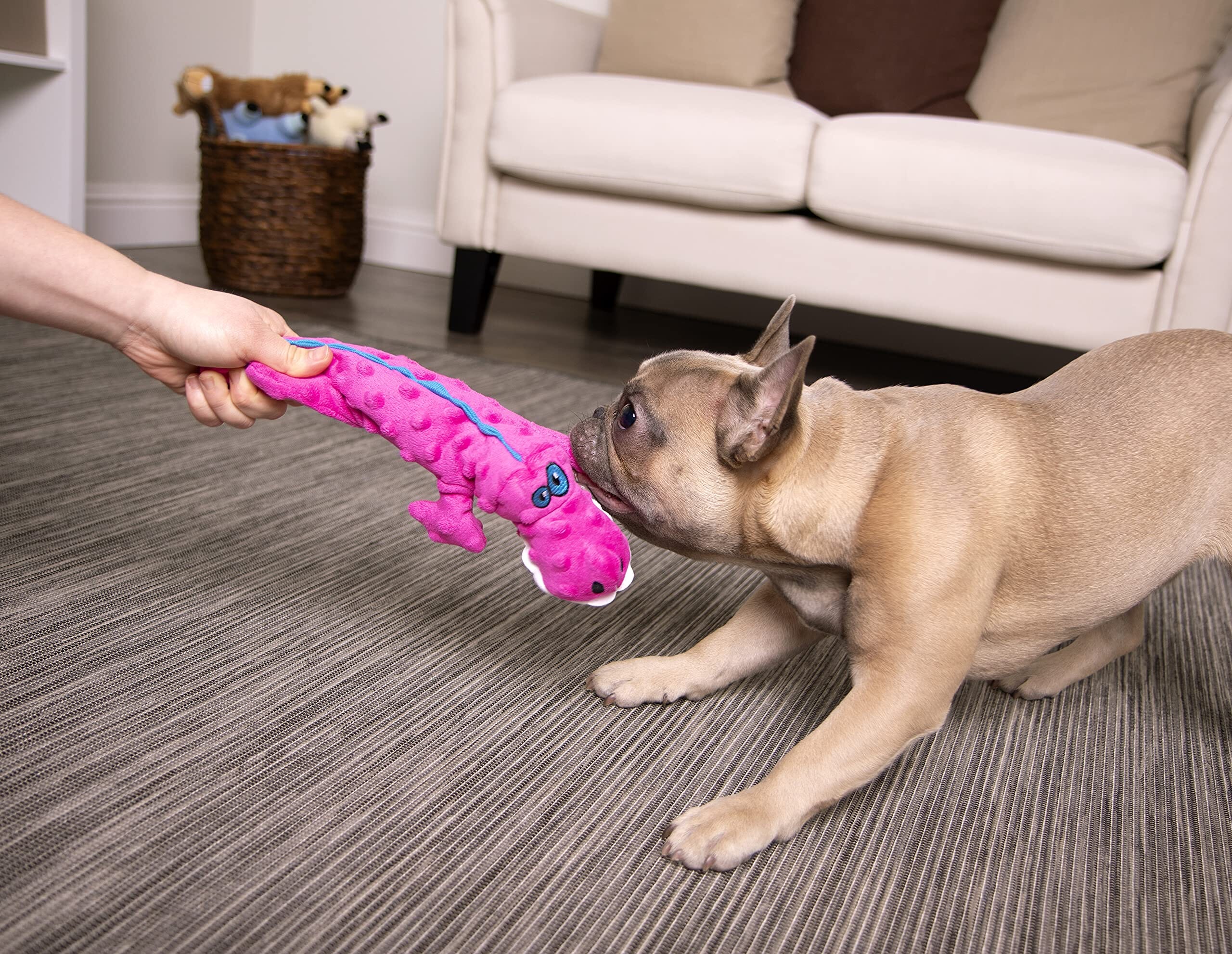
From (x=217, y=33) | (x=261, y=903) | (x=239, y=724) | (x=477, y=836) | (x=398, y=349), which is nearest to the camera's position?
(x=261, y=903)

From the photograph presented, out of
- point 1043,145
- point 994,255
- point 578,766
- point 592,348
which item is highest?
point 1043,145

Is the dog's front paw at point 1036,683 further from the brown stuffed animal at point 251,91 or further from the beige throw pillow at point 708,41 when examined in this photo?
the brown stuffed animal at point 251,91

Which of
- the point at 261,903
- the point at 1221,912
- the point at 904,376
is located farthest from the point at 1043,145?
the point at 261,903

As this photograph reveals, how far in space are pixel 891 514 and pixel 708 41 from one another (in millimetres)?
2691

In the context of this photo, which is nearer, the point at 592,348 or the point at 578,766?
the point at 578,766

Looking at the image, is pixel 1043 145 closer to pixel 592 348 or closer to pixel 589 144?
pixel 589 144

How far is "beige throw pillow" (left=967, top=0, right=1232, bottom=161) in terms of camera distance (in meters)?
2.94

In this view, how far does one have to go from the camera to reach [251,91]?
339 cm

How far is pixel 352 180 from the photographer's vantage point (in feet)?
11.6

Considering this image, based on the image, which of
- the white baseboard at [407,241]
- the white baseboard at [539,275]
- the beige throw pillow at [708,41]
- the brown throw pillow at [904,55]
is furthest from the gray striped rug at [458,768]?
the white baseboard at [407,241]

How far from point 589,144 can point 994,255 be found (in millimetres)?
1116

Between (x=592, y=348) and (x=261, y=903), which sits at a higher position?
(x=261, y=903)

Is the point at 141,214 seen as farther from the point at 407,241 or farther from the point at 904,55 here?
the point at 904,55

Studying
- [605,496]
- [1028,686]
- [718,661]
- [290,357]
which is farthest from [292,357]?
[1028,686]
